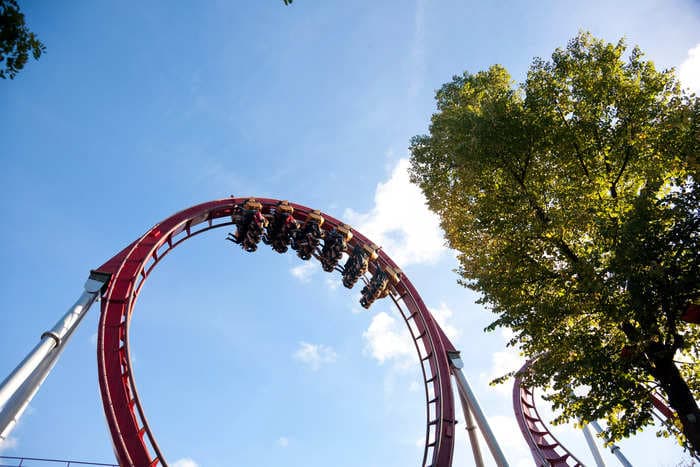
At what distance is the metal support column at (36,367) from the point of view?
7.23 meters

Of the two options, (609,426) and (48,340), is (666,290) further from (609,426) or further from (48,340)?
(48,340)

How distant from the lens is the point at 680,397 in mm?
6930

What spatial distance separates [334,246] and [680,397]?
11.7 meters

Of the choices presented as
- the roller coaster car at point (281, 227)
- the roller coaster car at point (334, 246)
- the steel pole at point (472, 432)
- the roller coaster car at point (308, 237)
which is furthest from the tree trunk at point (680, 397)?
the roller coaster car at point (281, 227)

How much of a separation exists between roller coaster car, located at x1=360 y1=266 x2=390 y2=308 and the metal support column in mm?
9807

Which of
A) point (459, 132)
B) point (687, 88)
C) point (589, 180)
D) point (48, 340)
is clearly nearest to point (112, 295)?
point (48, 340)

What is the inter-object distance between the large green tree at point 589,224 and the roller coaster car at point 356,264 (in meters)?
6.20

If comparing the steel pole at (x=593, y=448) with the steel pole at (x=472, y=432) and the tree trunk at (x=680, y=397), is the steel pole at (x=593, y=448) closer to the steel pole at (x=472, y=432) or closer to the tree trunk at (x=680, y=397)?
the steel pole at (x=472, y=432)

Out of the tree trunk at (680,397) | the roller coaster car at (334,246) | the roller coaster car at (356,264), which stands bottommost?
the tree trunk at (680,397)

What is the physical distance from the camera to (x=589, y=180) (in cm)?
855

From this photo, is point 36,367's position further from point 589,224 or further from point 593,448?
point 593,448

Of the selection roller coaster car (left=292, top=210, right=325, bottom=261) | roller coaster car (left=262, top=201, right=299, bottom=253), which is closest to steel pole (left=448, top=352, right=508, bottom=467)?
roller coaster car (left=292, top=210, right=325, bottom=261)

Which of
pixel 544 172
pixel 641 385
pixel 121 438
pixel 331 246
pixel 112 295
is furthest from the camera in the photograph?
pixel 331 246

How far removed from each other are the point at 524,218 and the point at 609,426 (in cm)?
445
